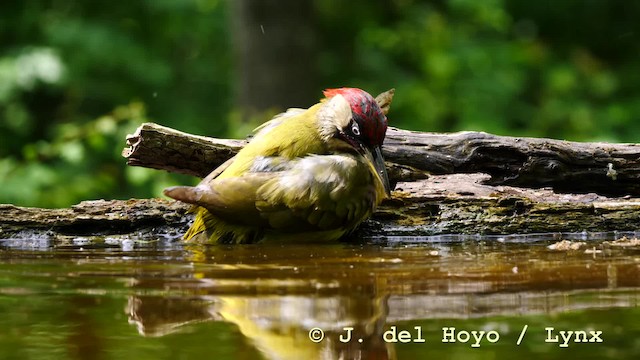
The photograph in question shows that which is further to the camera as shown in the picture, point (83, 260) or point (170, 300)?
point (83, 260)

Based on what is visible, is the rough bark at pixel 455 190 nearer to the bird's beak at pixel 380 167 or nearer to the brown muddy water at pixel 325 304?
the bird's beak at pixel 380 167

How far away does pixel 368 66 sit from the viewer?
11344 millimetres

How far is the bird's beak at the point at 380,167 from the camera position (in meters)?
Result: 4.09

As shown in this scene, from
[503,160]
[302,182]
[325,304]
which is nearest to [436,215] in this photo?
[503,160]

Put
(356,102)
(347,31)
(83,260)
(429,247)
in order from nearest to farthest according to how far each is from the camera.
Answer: (83,260) < (429,247) < (356,102) < (347,31)

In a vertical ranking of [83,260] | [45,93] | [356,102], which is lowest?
[83,260]

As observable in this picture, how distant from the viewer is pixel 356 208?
13.0 ft

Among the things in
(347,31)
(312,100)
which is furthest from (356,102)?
(347,31)

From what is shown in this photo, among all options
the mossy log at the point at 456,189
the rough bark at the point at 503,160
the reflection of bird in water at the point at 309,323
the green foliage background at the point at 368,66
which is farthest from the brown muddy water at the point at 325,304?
the green foliage background at the point at 368,66

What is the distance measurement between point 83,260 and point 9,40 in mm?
8437

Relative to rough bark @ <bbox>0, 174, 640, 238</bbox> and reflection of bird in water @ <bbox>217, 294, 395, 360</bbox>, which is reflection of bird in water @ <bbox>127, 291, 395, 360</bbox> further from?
rough bark @ <bbox>0, 174, 640, 238</bbox>

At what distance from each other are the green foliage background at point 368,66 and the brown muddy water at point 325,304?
6.43 m

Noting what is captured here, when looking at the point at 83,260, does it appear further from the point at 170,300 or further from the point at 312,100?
the point at 312,100

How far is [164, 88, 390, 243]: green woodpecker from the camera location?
3936 mm
